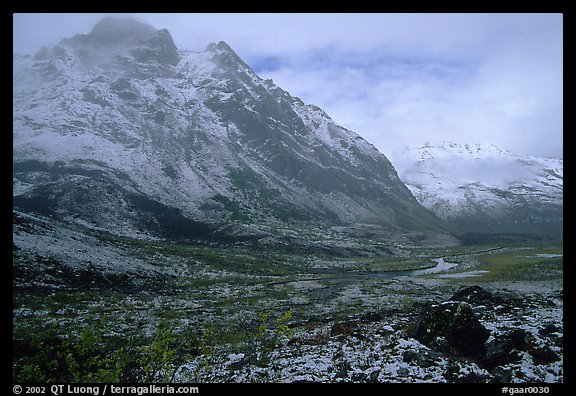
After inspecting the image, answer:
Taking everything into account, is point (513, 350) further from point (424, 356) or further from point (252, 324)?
point (252, 324)

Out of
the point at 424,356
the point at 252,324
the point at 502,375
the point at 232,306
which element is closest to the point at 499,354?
the point at 502,375

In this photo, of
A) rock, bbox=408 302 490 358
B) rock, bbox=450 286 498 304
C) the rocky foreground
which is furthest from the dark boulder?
rock, bbox=450 286 498 304

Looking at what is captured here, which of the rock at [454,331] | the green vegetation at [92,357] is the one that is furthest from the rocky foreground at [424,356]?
the green vegetation at [92,357]

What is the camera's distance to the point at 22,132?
164 metres

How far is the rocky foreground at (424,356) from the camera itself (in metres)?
15.6

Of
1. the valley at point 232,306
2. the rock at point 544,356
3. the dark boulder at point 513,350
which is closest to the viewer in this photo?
the rock at point 544,356

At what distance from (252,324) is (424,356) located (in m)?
16.0

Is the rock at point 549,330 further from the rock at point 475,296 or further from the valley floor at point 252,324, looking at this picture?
the rock at point 475,296

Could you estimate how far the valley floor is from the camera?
16016mm

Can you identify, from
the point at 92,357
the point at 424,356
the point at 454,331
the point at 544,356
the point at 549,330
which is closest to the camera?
the point at 92,357

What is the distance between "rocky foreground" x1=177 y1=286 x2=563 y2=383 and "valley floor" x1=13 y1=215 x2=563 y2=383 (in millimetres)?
70

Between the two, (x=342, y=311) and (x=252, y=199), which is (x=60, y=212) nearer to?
(x=252, y=199)

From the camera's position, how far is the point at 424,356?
A: 56.9 ft

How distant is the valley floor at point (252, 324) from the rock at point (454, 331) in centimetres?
7
